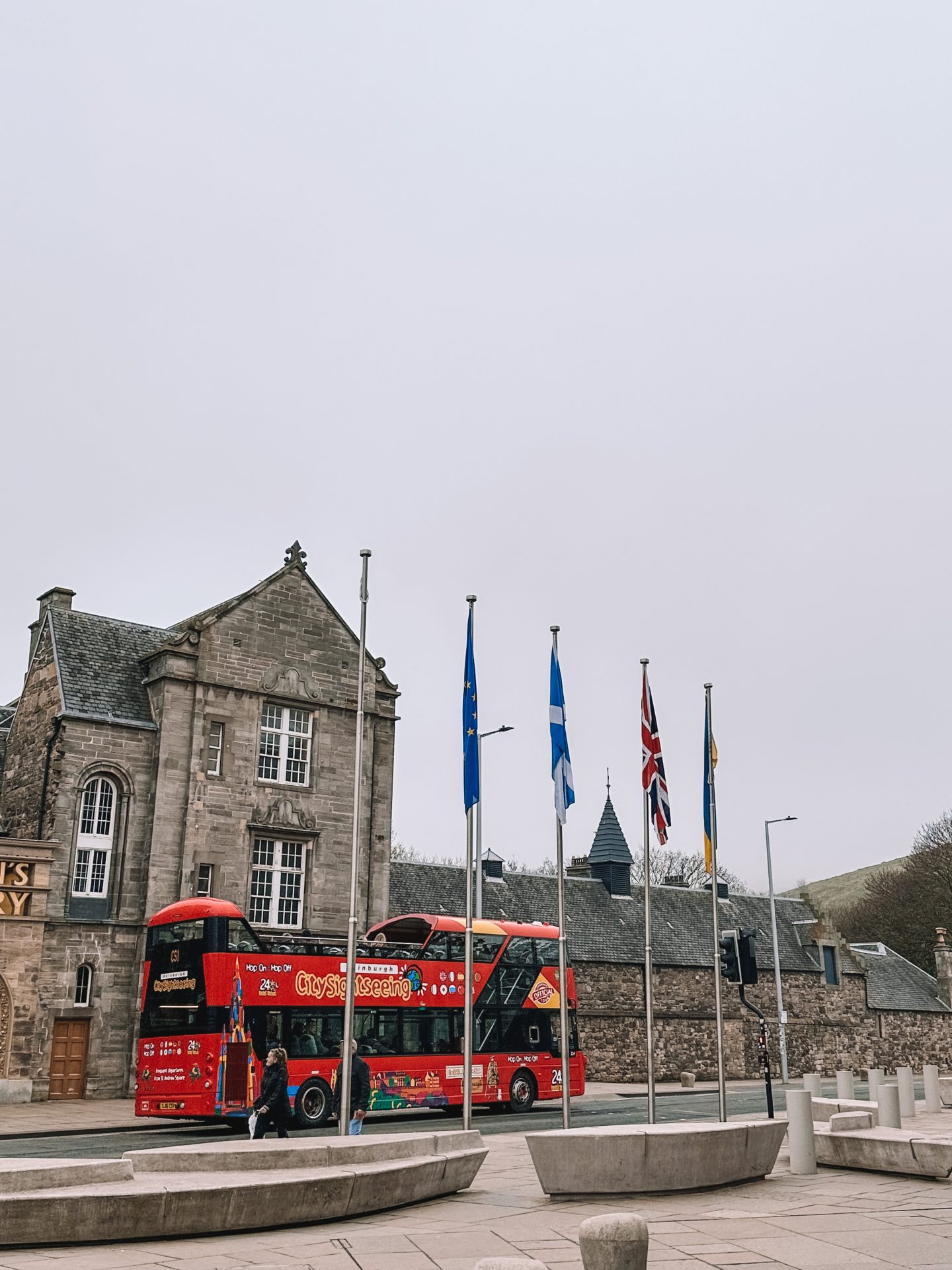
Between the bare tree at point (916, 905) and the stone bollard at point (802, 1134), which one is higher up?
the bare tree at point (916, 905)

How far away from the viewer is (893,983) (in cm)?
5678

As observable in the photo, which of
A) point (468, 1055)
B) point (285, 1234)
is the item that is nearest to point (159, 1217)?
point (285, 1234)

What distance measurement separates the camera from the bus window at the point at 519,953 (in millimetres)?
28281

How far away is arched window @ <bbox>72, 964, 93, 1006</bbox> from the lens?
30609 mm

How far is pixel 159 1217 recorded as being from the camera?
10273mm

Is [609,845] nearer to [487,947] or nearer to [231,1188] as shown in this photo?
[487,947]

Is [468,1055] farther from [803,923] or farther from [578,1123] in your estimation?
[803,923]

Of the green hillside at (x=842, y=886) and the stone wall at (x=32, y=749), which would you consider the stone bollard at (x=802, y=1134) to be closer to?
the stone wall at (x=32, y=749)

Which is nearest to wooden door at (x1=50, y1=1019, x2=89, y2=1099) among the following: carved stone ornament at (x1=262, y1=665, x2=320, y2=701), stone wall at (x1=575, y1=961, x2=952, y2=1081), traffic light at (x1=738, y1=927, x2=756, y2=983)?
carved stone ornament at (x1=262, y1=665, x2=320, y2=701)

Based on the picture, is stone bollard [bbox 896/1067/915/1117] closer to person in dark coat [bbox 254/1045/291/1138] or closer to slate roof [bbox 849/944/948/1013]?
person in dark coat [bbox 254/1045/291/1138]

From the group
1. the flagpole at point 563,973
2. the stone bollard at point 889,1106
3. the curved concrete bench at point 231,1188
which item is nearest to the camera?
the curved concrete bench at point 231,1188

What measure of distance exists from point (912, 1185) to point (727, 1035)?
3538 centimetres

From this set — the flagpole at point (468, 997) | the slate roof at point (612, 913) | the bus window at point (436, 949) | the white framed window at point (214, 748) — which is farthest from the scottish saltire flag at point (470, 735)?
the slate roof at point (612, 913)

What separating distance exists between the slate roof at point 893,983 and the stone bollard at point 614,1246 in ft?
168
